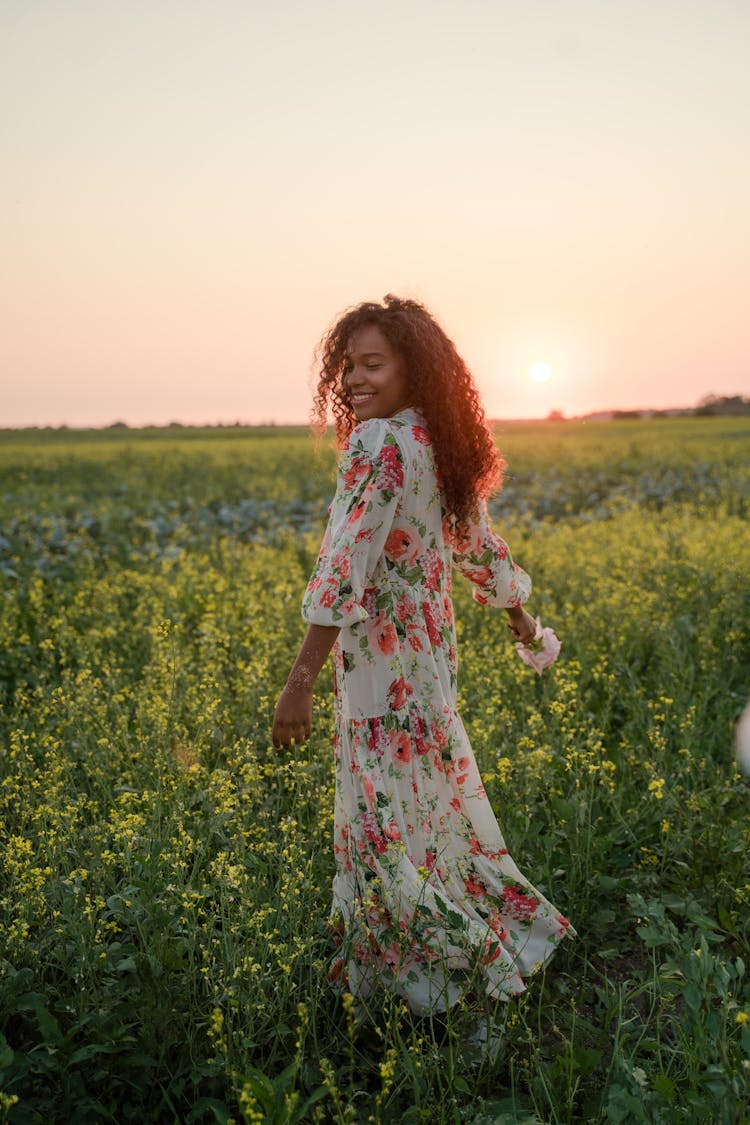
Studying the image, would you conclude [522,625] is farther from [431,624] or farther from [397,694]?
[397,694]

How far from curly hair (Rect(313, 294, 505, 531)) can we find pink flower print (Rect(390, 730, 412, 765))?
70cm

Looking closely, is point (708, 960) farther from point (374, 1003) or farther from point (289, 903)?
point (289, 903)

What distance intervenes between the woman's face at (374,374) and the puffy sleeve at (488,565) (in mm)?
477

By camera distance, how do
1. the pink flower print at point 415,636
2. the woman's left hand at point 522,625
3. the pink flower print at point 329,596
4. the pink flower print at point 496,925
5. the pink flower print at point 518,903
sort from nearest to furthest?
the pink flower print at point 329,596, the pink flower print at point 415,636, the pink flower print at point 496,925, the pink flower print at point 518,903, the woman's left hand at point 522,625

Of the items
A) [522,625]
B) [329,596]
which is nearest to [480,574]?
[522,625]

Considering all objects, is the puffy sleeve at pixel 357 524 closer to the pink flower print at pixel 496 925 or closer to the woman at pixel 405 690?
the woman at pixel 405 690

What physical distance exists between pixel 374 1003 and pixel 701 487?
1566 centimetres

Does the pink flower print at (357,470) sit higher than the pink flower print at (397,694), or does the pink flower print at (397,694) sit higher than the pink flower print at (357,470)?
the pink flower print at (357,470)

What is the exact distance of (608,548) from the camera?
9.54m

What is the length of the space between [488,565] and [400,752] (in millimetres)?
746

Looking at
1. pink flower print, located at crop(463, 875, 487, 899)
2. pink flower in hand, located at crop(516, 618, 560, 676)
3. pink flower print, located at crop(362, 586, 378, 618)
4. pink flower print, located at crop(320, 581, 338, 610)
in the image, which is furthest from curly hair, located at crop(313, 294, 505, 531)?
pink flower print, located at crop(463, 875, 487, 899)

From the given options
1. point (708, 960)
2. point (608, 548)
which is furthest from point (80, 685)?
point (608, 548)

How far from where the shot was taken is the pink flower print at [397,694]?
2.91 meters

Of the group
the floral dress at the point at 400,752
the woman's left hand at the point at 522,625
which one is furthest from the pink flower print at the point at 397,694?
the woman's left hand at the point at 522,625
